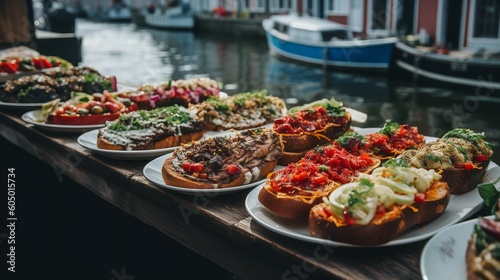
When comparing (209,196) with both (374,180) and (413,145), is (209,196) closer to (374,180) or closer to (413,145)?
(374,180)

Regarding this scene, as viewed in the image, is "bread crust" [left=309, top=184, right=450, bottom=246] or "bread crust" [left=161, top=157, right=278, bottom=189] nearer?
"bread crust" [left=309, top=184, right=450, bottom=246]

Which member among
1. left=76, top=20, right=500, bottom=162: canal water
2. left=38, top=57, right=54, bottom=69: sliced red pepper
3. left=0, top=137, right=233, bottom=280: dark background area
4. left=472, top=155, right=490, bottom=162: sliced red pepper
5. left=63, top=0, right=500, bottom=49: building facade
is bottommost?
left=76, top=20, right=500, bottom=162: canal water

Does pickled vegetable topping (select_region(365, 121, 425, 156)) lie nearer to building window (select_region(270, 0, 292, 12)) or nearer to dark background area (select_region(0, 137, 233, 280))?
dark background area (select_region(0, 137, 233, 280))

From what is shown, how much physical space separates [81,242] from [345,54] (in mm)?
17126

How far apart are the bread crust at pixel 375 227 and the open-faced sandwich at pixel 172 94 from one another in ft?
8.74

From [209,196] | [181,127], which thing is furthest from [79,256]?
[209,196]

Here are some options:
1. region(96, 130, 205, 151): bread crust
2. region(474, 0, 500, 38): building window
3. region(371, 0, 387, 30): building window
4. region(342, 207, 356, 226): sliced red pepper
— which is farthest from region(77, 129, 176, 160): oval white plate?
region(371, 0, 387, 30): building window

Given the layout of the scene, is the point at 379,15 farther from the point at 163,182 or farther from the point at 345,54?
the point at 163,182

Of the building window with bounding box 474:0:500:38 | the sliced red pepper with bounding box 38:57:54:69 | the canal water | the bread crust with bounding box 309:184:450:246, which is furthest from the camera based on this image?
the building window with bounding box 474:0:500:38

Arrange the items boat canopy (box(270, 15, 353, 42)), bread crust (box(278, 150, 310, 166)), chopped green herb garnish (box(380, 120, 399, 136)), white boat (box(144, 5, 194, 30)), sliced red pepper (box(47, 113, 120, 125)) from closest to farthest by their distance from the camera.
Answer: chopped green herb garnish (box(380, 120, 399, 136))
bread crust (box(278, 150, 310, 166))
sliced red pepper (box(47, 113, 120, 125))
boat canopy (box(270, 15, 353, 42))
white boat (box(144, 5, 194, 30))

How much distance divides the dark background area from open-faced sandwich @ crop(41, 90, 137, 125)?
0.78 m

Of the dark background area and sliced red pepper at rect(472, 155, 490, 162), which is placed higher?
sliced red pepper at rect(472, 155, 490, 162)

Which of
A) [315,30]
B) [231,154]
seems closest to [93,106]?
[231,154]

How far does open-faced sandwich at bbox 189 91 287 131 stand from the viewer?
390 centimetres
